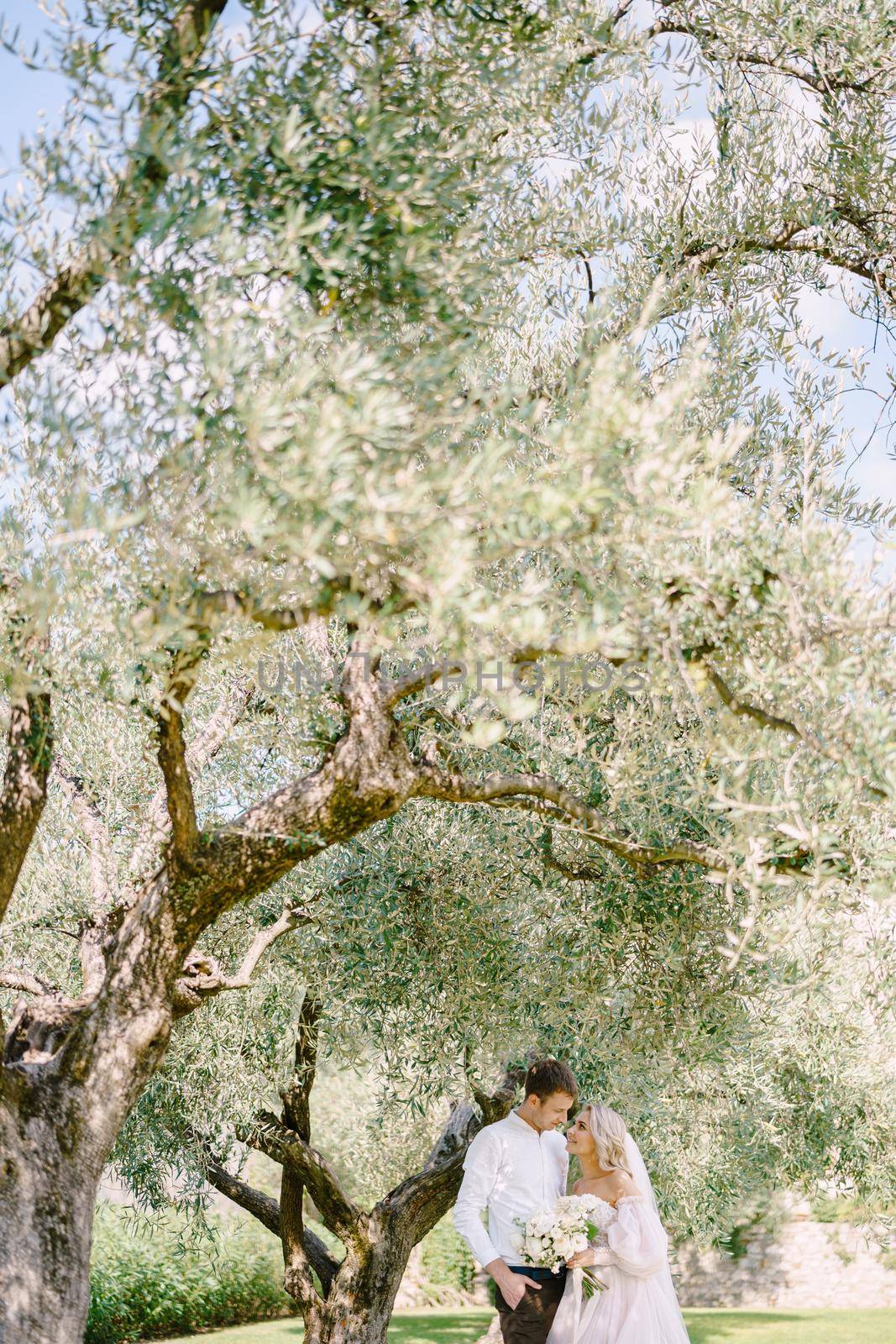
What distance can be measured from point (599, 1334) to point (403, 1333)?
1646 cm

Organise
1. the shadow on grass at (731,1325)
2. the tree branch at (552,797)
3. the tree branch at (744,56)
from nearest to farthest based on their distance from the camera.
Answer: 1. the tree branch at (552,797)
2. the tree branch at (744,56)
3. the shadow on grass at (731,1325)

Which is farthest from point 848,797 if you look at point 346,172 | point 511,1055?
point 511,1055

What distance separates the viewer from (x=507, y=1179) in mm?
6434

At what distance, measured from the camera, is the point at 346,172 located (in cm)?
402

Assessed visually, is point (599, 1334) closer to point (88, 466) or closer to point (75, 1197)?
point (75, 1197)

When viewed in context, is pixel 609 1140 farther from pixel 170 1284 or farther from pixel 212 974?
pixel 170 1284

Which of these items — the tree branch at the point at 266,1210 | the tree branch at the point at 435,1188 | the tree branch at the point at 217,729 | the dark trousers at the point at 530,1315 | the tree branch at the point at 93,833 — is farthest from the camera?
the tree branch at the point at 266,1210

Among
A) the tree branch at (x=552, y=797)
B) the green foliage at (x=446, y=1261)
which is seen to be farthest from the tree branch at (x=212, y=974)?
the green foliage at (x=446, y=1261)

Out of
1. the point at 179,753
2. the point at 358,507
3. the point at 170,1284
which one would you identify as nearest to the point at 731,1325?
the point at 170,1284

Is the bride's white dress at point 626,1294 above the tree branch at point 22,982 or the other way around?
the other way around

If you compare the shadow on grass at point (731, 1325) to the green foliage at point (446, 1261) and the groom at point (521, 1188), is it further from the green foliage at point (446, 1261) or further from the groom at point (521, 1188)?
the groom at point (521, 1188)

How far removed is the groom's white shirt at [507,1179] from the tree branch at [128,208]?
4.62 metres

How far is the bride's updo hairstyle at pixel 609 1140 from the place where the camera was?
21.7ft

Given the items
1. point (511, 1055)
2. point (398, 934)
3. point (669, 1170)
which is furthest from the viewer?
point (669, 1170)
